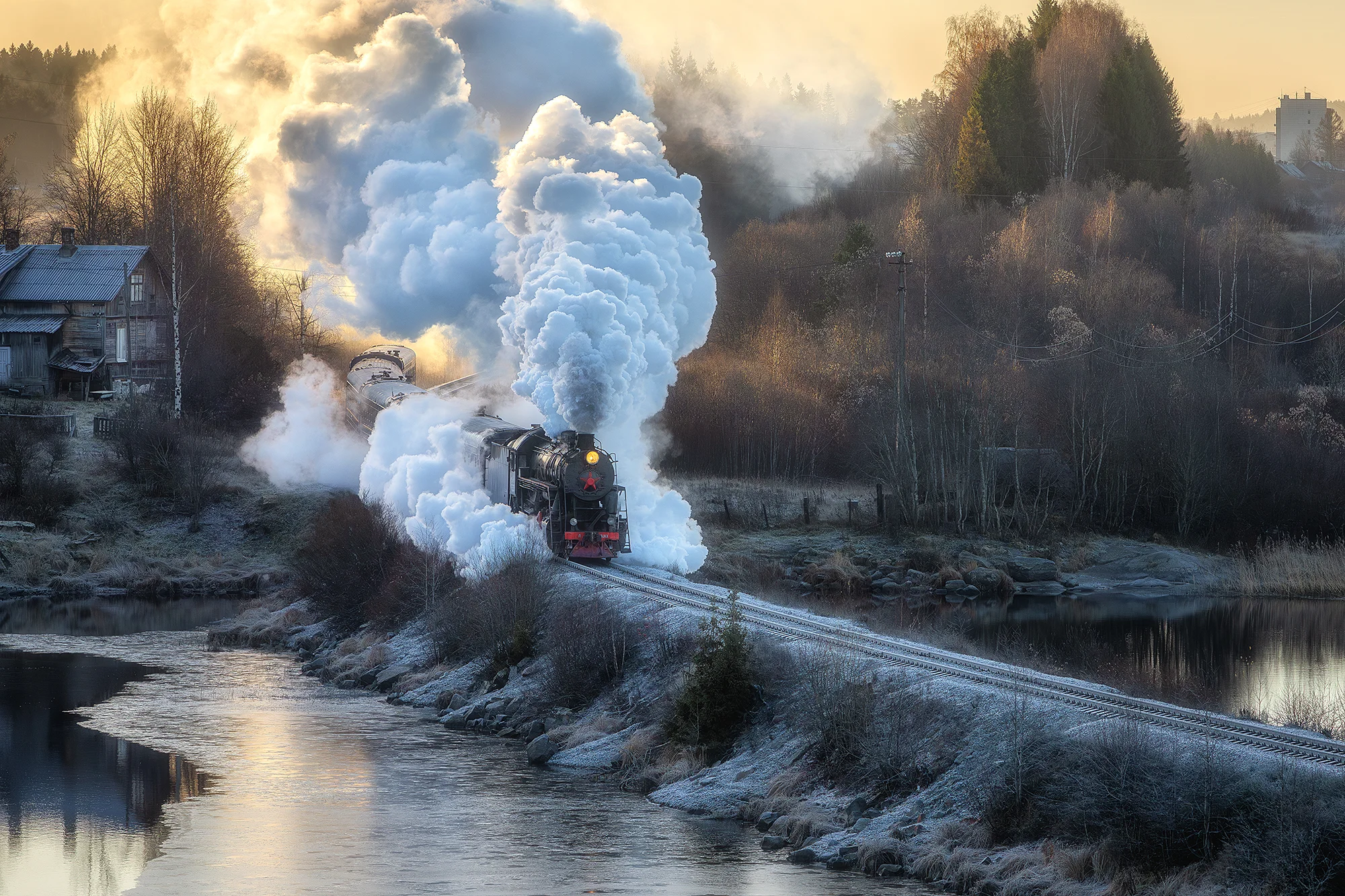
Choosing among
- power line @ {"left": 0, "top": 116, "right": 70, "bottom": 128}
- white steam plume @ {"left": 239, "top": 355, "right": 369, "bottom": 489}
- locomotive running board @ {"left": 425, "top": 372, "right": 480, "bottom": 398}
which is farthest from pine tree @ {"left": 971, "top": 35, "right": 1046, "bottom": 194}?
power line @ {"left": 0, "top": 116, "right": 70, "bottom": 128}

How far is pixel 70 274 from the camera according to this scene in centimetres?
8062

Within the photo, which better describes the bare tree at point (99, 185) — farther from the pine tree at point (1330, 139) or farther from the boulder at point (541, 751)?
the pine tree at point (1330, 139)

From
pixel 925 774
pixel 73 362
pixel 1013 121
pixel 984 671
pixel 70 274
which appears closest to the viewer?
pixel 925 774

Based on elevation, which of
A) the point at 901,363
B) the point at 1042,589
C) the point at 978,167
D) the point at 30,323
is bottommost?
the point at 1042,589

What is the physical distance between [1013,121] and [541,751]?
72976mm

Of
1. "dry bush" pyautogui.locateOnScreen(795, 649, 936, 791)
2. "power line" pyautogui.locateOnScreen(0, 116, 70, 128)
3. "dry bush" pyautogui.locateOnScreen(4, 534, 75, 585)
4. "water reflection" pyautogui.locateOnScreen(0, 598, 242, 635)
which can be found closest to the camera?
"dry bush" pyautogui.locateOnScreen(795, 649, 936, 791)

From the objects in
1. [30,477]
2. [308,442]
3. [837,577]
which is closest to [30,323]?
[30,477]

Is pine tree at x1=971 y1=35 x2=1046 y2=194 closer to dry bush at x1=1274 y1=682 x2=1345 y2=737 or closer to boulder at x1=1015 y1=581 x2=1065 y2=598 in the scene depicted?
boulder at x1=1015 y1=581 x2=1065 y2=598

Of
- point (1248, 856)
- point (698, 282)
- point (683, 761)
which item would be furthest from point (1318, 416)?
point (1248, 856)

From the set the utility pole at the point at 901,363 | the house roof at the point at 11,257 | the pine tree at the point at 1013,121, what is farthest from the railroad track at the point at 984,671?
the pine tree at the point at 1013,121

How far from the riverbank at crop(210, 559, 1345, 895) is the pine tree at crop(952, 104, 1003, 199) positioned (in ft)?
207

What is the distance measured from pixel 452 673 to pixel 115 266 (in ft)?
161

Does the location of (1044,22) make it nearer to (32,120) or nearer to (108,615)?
(108,615)

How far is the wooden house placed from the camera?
→ 257 feet
